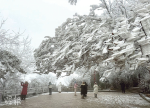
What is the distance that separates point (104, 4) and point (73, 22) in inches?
65.2

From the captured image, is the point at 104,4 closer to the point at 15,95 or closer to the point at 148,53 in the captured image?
the point at 148,53

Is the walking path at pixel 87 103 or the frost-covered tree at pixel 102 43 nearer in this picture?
the frost-covered tree at pixel 102 43

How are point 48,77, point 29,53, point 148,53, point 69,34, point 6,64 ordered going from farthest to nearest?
point 48,77 < point 29,53 < point 6,64 < point 69,34 < point 148,53

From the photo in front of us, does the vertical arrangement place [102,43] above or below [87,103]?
above

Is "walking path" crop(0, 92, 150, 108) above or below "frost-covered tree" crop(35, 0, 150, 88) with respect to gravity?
below

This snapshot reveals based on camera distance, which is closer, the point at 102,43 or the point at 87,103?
the point at 102,43

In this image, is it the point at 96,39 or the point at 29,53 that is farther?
the point at 29,53

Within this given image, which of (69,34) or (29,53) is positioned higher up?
(29,53)

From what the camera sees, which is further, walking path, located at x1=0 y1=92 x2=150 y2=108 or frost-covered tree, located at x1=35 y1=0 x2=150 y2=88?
walking path, located at x1=0 y1=92 x2=150 y2=108

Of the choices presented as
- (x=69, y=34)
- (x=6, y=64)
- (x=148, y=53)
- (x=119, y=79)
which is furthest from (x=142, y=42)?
(x=119, y=79)

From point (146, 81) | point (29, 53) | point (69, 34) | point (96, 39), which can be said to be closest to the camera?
point (96, 39)

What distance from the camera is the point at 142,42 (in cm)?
304

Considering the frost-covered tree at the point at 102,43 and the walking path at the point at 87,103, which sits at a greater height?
the frost-covered tree at the point at 102,43

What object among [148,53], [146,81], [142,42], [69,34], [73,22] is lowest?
[146,81]
